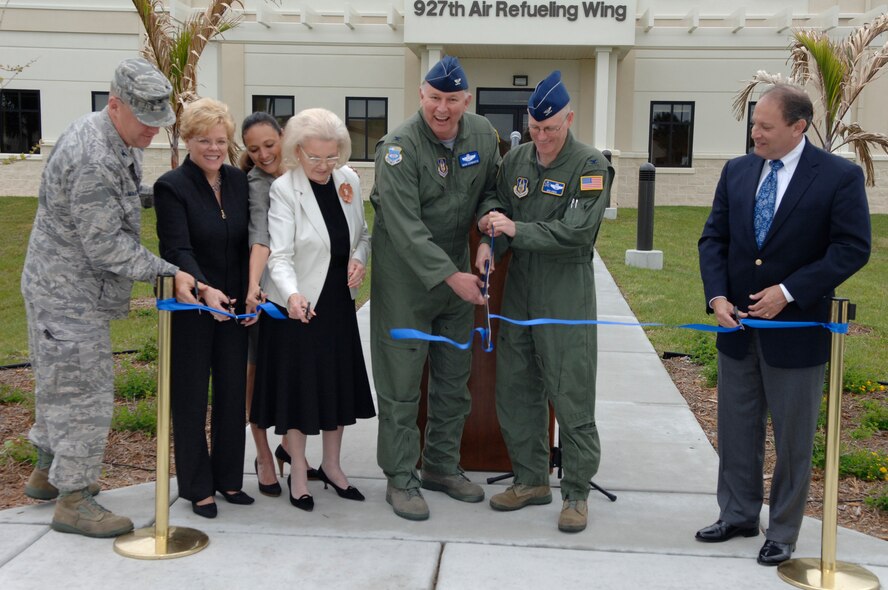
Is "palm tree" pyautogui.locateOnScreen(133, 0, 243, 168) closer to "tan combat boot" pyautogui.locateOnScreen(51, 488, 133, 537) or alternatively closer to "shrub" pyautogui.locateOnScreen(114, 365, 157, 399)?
"shrub" pyautogui.locateOnScreen(114, 365, 157, 399)

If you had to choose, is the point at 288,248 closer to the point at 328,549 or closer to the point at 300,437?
the point at 300,437

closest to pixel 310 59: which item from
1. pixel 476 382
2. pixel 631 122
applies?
pixel 631 122

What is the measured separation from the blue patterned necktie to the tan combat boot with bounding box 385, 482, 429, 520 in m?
1.89

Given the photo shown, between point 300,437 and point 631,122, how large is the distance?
2101 cm

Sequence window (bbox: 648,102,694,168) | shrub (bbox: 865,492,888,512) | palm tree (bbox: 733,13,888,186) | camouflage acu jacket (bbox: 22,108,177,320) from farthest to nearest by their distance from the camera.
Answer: window (bbox: 648,102,694,168)
palm tree (bbox: 733,13,888,186)
shrub (bbox: 865,492,888,512)
camouflage acu jacket (bbox: 22,108,177,320)

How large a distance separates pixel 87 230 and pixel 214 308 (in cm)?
59

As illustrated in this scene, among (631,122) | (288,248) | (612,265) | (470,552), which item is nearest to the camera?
(470,552)

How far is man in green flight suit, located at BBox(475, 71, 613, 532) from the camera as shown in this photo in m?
3.99

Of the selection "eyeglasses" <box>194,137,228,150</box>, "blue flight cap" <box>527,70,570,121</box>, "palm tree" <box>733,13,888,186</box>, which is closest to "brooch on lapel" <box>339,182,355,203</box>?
"eyeglasses" <box>194,137,228,150</box>

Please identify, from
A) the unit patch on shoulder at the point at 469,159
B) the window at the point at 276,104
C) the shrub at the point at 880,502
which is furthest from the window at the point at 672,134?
the unit patch on shoulder at the point at 469,159

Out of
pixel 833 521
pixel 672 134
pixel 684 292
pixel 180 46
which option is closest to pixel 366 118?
pixel 672 134

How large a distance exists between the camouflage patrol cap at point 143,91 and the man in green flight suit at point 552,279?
1436 millimetres

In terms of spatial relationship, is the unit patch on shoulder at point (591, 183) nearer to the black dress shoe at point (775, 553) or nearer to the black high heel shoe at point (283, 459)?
the black dress shoe at point (775, 553)

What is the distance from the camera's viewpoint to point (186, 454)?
4133mm
